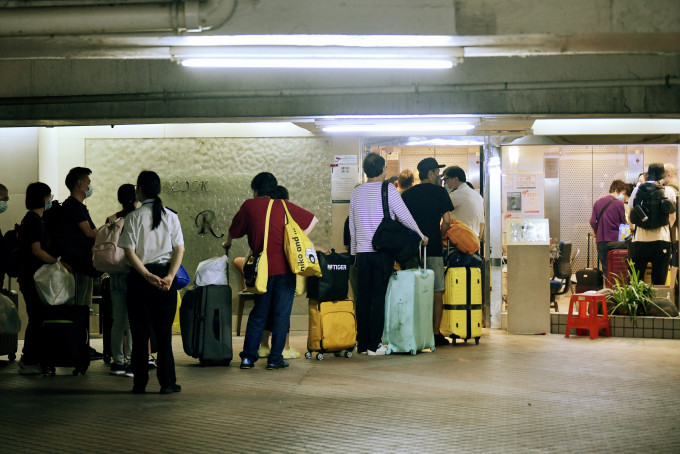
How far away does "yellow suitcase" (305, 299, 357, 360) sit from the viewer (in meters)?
8.55

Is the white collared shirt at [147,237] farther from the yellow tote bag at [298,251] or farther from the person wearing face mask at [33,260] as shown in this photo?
the person wearing face mask at [33,260]

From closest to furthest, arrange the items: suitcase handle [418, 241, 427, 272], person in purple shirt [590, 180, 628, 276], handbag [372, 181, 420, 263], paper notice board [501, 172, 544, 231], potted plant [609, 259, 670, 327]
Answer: handbag [372, 181, 420, 263], suitcase handle [418, 241, 427, 272], potted plant [609, 259, 670, 327], paper notice board [501, 172, 544, 231], person in purple shirt [590, 180, 628, 276]

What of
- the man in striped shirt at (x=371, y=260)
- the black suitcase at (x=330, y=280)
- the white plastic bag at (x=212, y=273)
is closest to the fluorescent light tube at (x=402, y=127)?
the man in striped shirt at (x=371, y=260)

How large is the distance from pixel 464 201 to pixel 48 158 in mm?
5387

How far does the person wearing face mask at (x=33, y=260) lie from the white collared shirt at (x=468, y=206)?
4.76m

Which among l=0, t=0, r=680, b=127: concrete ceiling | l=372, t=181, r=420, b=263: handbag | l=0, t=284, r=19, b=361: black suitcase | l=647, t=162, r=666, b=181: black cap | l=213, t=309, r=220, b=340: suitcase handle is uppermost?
l=0, t=0, r=680, b=127: concrete ceiling

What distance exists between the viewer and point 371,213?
8852 mm

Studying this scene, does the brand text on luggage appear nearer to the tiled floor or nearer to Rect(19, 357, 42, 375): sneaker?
the tiled floor

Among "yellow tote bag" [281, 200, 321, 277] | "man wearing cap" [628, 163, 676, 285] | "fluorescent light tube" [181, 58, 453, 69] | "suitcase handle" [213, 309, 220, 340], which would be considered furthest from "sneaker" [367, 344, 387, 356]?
"man wearing cap" [628, 163, 676, 285]

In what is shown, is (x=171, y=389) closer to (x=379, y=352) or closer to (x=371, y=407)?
(x=371, y=407)

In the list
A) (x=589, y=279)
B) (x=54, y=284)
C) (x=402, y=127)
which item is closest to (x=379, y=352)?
(x=402, y=127)

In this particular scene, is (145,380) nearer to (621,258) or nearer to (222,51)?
(222,51)

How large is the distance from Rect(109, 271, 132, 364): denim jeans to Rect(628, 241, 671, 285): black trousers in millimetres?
7232

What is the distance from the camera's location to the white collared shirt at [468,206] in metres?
10.4
